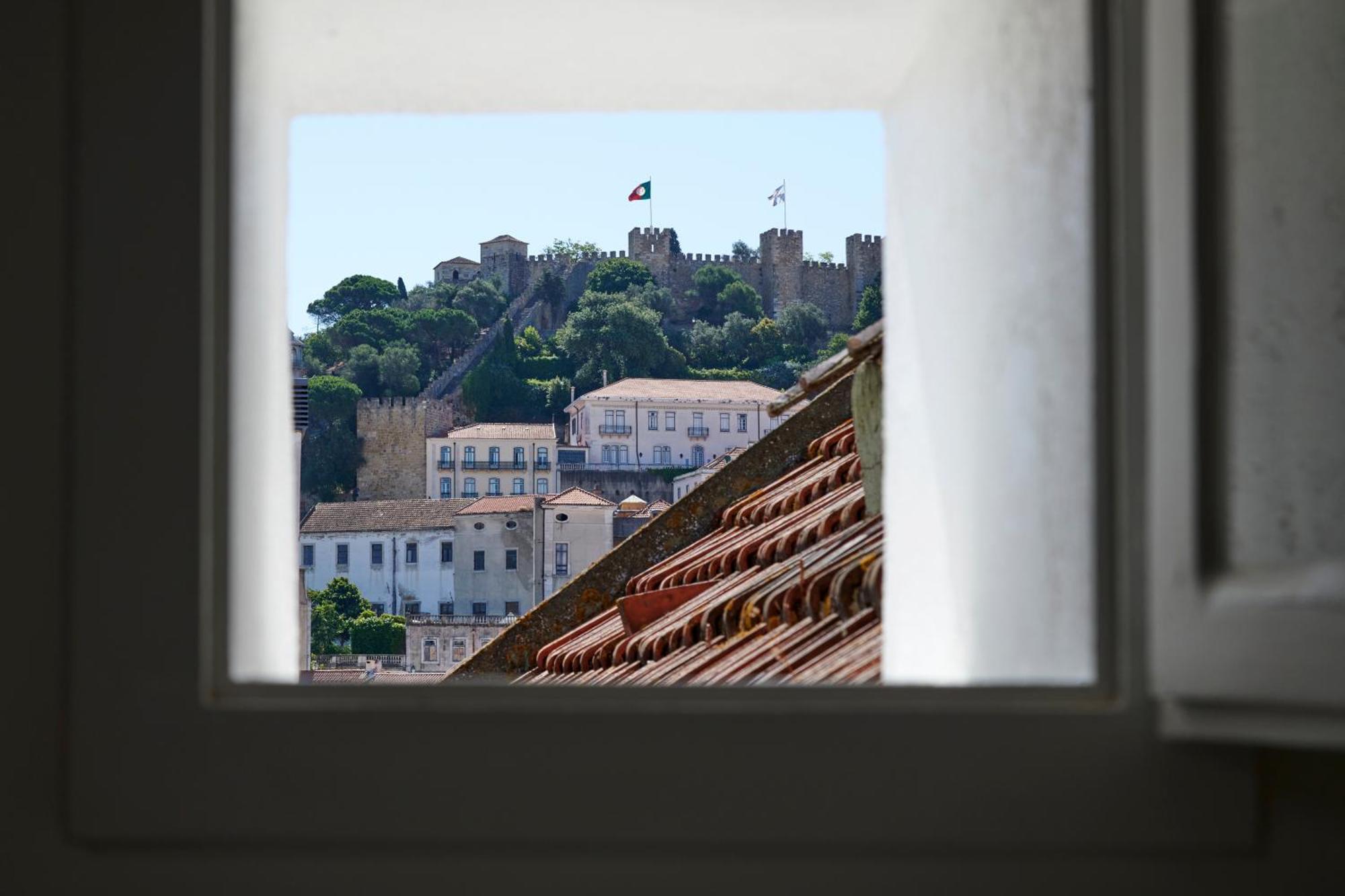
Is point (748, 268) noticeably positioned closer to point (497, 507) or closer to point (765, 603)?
point (497, 507)

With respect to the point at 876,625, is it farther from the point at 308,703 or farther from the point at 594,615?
the point at 594,615

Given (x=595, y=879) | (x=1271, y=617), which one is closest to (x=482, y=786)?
(x=595, y=879)

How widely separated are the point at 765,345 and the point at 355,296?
643 inches

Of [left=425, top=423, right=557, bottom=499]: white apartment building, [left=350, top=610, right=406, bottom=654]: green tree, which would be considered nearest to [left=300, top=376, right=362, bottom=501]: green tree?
[left=425, top=423, right=557, bottom=499]: white apartment building

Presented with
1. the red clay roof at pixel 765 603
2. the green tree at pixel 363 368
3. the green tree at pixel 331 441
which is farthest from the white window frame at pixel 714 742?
the green tree at pixel 363 368

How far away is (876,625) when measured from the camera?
7.44 ft

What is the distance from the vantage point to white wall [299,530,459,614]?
43281mm

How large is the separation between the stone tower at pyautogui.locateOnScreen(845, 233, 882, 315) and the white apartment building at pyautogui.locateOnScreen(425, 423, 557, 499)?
15.9 metres

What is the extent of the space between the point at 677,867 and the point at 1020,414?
489 mm

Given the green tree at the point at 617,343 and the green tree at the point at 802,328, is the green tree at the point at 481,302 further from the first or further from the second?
the green tree at the point at 802,328

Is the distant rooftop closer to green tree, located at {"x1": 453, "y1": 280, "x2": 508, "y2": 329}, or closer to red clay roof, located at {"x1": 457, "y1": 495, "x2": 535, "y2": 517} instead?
red clay roof, located at {"x1": 457, "y1": 495, "x2": 535, "y2": 517}

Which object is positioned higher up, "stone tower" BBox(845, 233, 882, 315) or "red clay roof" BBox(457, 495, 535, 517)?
"stone tower" BBox(845, 233, 882, 315)

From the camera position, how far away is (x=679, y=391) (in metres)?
49.0

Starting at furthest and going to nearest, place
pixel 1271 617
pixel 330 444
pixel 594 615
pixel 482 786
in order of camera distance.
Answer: pixel 330 444, pixel 594 615, pixel 482 786, pixel 1271 617
